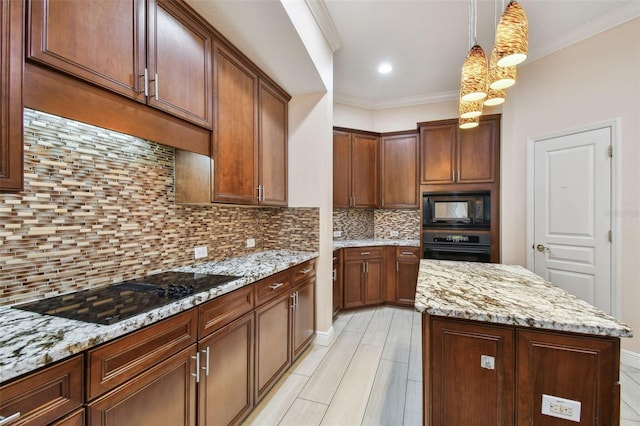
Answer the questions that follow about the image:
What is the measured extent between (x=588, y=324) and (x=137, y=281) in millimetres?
2214

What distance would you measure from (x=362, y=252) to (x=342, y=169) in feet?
3.94

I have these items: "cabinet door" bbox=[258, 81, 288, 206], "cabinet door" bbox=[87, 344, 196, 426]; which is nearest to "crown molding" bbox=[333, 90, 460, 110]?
"cabinet door" bbox=[258, 81, 288, 206]

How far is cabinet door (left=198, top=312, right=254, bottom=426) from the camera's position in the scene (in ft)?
4.62

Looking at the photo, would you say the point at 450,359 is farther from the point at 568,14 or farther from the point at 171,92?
the point at 568,14

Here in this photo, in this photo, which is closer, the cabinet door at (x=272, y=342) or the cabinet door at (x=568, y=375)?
the cabinet door at (x=568, y=375)

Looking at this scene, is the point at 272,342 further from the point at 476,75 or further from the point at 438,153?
the point at 438,153

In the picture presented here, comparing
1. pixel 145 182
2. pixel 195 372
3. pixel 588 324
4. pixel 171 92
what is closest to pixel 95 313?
pixel 195 372

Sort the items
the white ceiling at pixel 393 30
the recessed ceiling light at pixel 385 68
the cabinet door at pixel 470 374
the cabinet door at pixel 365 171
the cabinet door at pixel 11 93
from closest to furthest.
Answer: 1. the cabinet door at pixel 11 93
2. the cabinet door at pixel 470 374
3. the white ceiling at pixel 393 30
4. the recessed ceiling light at pixel 385 68
5. the cabinet door at pixel 365 171

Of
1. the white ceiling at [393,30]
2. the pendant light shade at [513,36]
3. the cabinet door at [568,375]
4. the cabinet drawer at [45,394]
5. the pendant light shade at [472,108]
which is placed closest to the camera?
the cabinet drawer at [45,394]

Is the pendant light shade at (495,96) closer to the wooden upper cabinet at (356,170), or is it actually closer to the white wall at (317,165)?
the white wall at (317,165)

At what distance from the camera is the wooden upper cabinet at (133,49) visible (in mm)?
1024

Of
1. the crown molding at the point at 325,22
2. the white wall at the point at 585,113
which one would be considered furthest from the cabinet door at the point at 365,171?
the white wall at the point at 585,113

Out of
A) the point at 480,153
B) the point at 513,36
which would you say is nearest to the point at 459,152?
the point at 480,153

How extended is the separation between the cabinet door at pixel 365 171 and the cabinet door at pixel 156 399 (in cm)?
303
